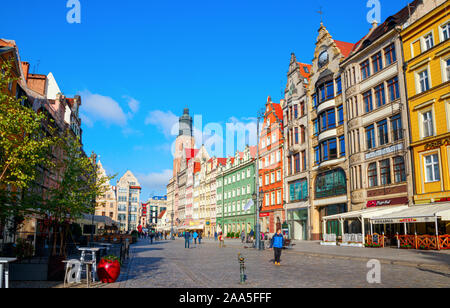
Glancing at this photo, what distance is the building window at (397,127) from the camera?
104 feet

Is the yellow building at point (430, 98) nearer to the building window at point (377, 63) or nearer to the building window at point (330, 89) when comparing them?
the building window at point (377, 63)

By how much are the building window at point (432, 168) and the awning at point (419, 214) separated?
2.23 m

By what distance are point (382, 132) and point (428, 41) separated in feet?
27.0

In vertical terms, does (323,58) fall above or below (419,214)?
above

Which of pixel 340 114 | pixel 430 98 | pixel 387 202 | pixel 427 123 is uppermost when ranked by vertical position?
pixel 340 114

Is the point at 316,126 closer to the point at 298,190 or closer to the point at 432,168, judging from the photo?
the point at 298,190

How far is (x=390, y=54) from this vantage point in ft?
110

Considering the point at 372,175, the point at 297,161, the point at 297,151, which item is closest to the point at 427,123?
the point at 372,175

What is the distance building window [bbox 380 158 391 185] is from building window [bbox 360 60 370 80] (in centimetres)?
867

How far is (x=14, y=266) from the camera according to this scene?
11977 mm

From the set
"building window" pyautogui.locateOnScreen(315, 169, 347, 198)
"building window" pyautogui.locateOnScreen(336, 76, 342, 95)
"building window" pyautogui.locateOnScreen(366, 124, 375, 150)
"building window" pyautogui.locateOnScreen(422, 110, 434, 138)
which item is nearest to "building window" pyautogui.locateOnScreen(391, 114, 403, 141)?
"building window" pyautogui.locateOnScreen(422, 110, 434, 138)

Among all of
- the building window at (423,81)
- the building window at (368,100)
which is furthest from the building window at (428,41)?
the building window at (368,100)

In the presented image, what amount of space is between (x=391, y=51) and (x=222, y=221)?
168ft

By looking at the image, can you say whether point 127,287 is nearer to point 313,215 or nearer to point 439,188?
point 439,188
